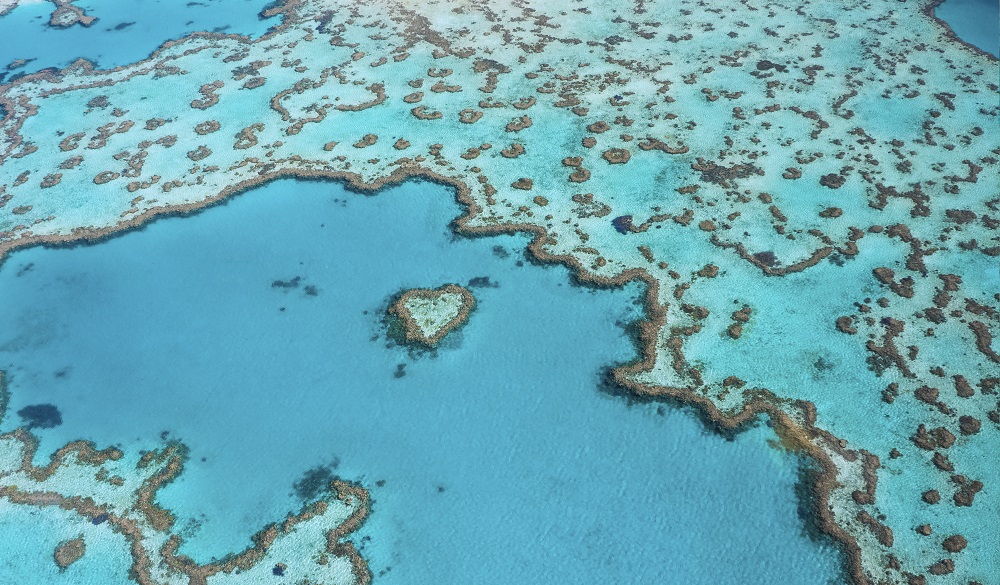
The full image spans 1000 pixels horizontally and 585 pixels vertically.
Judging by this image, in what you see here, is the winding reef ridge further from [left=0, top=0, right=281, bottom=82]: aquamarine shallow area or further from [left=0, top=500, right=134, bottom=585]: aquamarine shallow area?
[left=0, top=0, right=281, bottom=82]: aquamarine shallow area

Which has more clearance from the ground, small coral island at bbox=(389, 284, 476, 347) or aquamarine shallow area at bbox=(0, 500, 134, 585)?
small coral island at bbox=(389, 284, 476, 347)

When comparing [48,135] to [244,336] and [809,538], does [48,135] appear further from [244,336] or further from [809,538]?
[809,538]

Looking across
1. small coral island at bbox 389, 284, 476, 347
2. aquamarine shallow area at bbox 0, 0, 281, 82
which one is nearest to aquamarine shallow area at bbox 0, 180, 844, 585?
small coral island at bbox 389, 284, 476, 347

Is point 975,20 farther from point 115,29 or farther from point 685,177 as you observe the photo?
point 115,29

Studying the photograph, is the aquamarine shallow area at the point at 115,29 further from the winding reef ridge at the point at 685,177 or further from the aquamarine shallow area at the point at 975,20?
the aquamarine shallow area at the point at 975,20

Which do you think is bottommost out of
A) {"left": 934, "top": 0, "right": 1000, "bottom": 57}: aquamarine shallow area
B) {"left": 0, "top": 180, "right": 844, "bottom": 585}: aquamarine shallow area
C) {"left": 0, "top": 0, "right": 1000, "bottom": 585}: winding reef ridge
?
{"left": 0, "top": 180, "right": 844, "bottom": 585}: aquamarine shallow area

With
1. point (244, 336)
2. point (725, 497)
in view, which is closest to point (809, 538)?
point (725, 497)

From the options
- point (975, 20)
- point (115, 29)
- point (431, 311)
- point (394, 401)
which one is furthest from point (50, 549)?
point (975, 20)
